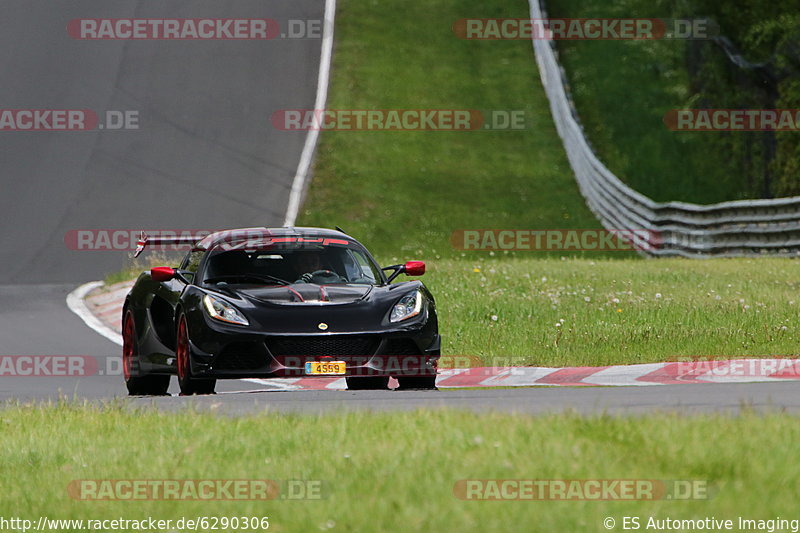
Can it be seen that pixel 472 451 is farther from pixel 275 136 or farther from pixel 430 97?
pixel 430 97

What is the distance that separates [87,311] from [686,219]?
42.4 feet

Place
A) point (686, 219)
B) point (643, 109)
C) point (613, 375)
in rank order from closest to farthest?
point (613, 375) → point (686, 219) → point (643, 109)

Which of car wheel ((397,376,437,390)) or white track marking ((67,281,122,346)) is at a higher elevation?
white track marking ((67,281,122,346))

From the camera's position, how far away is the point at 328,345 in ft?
38.5

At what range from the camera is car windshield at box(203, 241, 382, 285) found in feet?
41.6

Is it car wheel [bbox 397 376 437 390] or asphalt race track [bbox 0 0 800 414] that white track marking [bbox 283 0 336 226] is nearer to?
asphalt race track [bbox 0 0 800 414]

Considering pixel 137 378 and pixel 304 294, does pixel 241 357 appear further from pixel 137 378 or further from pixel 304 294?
pixel 137 378

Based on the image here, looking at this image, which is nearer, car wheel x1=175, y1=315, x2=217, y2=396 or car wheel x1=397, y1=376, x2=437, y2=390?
car wheel x1=175, y1=315, x2=217, y2=396

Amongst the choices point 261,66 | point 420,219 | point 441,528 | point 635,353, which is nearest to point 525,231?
point 420,219

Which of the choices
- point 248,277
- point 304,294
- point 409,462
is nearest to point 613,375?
point 304,294

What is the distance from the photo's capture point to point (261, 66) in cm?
4038

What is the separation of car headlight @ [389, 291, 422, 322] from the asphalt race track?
2234 mm

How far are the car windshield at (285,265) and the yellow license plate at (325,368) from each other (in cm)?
105

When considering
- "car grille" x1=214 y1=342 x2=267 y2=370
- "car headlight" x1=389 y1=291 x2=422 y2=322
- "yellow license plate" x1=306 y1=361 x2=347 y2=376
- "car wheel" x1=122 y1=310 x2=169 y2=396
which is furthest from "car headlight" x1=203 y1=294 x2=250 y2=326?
"car wheel" x1=122 y1=310 x2=169 y2=396
